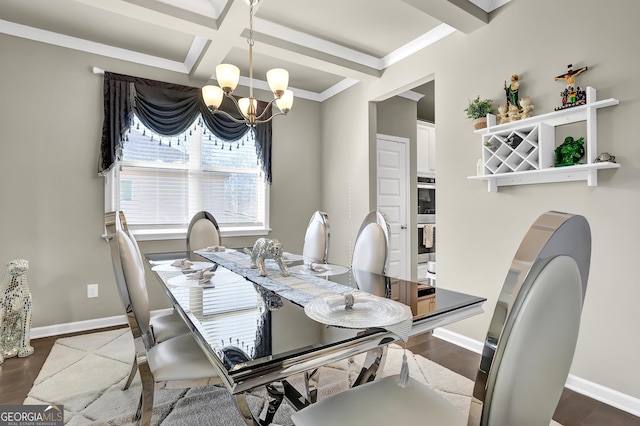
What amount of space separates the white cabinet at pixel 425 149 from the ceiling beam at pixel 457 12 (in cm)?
231

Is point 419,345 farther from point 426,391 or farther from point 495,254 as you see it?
point 426,391

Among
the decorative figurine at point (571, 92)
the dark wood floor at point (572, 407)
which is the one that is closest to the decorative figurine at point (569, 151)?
the decorative figurine at point (571, 92)

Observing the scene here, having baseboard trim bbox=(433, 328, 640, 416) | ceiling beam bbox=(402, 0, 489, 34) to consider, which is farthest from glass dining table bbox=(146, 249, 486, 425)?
ceiling beam bbox=(402, 0, 489, 34)

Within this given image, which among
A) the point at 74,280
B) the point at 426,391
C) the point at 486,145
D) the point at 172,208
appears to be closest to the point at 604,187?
the point at 486,145

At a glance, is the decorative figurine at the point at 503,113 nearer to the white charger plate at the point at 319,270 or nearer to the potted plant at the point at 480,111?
the potted plant at the point at 480,111

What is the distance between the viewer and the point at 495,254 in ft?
8.18

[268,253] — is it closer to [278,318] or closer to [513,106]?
[278,318]

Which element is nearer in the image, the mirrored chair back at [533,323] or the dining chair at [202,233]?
the mirrored chair back at [533,323]

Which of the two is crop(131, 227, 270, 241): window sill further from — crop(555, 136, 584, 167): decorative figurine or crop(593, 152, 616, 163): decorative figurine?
crop(593, 152, 616, 163): decorative figurine

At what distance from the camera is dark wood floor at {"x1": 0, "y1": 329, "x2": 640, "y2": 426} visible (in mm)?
1761

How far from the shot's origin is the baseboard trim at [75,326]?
2.89m

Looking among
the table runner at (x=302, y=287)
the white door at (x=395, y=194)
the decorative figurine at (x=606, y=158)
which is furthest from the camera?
the white door at (x=395, y=194)

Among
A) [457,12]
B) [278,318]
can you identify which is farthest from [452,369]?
[457,12]

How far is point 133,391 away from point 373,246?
5.66ft
